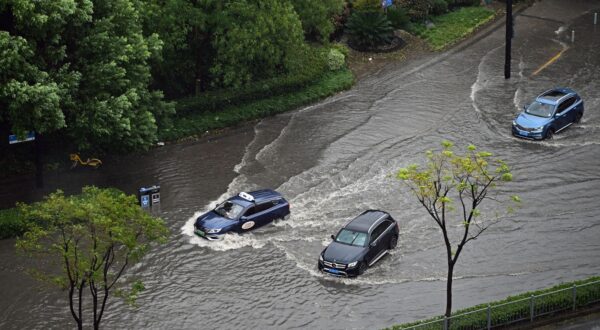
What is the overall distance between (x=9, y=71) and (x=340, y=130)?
56.4ft

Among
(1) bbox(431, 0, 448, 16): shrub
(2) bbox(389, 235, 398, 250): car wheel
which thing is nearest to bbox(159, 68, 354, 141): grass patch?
(1) bbox(431, 0, 448, 16): shrub

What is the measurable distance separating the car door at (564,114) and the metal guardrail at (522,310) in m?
16.4

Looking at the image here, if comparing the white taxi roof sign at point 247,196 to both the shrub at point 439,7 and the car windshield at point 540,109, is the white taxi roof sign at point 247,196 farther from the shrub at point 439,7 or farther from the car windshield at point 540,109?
the shrub at point 439,7

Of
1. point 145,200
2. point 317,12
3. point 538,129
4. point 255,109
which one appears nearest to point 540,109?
point 538,129

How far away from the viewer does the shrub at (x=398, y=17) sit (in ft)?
190

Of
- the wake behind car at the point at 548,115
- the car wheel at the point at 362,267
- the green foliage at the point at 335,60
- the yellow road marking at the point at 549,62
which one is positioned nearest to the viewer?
the car wheel at the point at 362,267

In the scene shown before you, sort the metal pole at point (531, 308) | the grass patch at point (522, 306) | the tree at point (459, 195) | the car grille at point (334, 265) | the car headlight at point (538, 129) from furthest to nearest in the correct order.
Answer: the car headlight at point (538, 129), the car grille at point (334, 265), the metal pole at point (531, 308), the tree at point (459, 195), the grass patch at point (522, 306)

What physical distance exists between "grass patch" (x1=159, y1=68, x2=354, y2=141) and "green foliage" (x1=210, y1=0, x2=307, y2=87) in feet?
4.88

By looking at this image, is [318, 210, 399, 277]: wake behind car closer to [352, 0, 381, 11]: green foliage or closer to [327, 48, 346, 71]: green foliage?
[327, 48, 346, 71]: green foliage

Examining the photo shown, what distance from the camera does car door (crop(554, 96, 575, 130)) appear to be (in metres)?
43.6

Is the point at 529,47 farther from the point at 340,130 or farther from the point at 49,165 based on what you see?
the point at 49,165

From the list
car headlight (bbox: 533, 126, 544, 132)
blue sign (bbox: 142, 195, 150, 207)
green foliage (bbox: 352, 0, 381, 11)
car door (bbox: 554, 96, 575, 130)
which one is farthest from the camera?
green foliage (bbox: 352, 0, 381, 11)

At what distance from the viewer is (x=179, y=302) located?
3061cm

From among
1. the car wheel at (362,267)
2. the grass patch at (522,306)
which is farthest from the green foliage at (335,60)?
the grass patch at (522,306)
